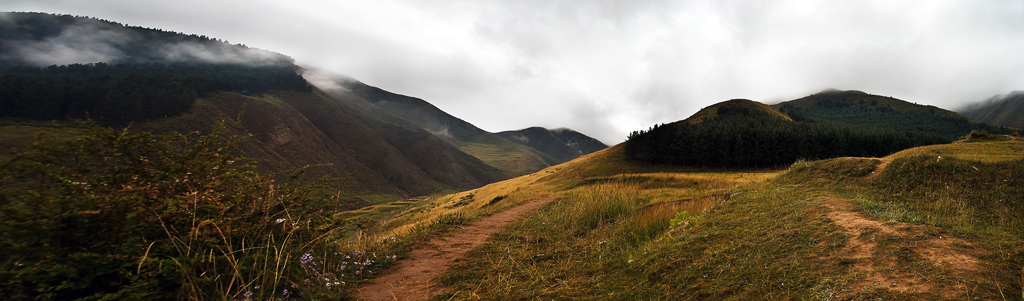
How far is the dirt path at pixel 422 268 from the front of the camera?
4582 millimetres

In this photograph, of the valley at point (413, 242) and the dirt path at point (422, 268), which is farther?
the dirt path at point (422, 268)

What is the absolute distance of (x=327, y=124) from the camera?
196 metres

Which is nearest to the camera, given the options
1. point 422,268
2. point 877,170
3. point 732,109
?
point 422,268

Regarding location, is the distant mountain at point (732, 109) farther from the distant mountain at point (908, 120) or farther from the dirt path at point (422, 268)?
the dirt path at point (422, 268)

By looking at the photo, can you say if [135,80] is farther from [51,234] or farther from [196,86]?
[51,234]

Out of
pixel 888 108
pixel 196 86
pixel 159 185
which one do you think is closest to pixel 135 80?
pixel 196 86

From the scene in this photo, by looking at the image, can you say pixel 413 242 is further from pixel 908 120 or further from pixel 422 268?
pixel 908 120

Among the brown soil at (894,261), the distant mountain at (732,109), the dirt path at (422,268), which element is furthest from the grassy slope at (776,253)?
the distant mountain at (732,109)

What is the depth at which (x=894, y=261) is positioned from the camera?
396 centimetres

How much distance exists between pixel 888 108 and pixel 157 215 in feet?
944

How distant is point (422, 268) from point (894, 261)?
236 inches

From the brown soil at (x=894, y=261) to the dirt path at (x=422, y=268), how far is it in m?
4.82

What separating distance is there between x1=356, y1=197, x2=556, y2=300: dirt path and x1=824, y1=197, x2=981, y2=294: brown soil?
4824mm

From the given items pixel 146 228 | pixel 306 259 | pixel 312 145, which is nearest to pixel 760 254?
pixel 306 259
